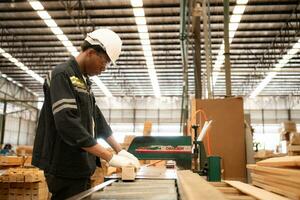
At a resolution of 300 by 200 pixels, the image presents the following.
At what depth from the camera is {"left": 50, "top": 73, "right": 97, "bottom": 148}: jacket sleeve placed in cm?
211

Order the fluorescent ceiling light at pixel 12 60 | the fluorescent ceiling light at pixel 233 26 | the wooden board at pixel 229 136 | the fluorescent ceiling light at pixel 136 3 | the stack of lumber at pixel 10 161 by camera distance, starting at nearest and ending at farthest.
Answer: the wooden board at pixel 229 136
the stack of lumber at pixel 10 161
the fluorescent ceiling light at pixel 136 3
the fluorescent ceiling light at pixel 233 26
the fluorescent ceiling light at pixel 12 60

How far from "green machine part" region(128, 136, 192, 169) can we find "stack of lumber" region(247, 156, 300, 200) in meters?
0.82

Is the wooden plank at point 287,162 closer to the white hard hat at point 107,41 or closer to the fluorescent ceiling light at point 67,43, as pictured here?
the white hard hat at point 107,41

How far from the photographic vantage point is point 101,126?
2943mm

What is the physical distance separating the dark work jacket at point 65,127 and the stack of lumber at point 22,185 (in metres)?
3.74

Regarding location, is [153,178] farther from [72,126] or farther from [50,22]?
[50,22]

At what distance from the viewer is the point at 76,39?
42.3ft

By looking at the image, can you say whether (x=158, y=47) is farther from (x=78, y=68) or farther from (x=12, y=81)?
(x=78, y=68)

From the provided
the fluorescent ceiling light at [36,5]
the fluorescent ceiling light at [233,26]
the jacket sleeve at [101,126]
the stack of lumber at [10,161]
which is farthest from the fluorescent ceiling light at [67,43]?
the jacket sleeve at [101,126]

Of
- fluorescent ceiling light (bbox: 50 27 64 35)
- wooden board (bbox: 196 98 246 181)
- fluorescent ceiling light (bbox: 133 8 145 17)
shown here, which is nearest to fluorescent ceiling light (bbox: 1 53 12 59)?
fluorescent ceiling light (bbox: 50 27 64 35)

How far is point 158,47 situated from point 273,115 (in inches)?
445

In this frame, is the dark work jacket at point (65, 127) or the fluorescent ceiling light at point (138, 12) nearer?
the dark work jacket at point (65, 127)

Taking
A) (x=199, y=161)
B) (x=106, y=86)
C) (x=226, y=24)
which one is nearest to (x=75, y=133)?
(x=199, y=161)

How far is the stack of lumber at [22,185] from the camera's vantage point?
570 centimetres
